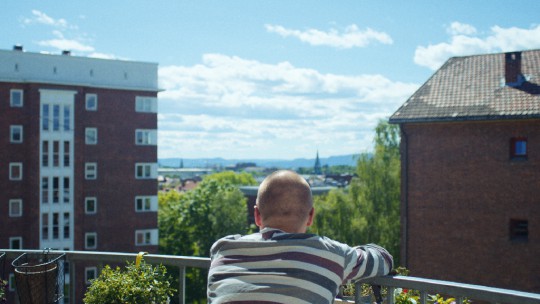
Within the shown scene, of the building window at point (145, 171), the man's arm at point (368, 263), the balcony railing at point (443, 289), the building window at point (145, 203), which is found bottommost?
the building window at point (145, 203)

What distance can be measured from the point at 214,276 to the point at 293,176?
2.28 ft

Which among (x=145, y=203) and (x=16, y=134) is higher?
(x=16, y=134)

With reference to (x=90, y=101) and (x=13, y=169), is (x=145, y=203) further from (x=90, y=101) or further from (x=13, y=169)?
(x=13, y=169)

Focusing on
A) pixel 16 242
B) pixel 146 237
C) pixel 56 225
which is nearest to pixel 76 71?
pixel 56 225

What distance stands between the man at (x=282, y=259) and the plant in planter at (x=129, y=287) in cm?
138

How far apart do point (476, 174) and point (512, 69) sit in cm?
516

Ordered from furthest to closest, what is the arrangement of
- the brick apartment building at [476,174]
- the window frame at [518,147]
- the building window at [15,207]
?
the building window at [15,207] < the window frame at [518,147] < the brick apartment building at [476,174]

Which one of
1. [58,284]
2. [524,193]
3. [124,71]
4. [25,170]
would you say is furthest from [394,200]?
[58,284]

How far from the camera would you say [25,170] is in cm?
4303

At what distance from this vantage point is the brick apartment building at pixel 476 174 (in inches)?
947

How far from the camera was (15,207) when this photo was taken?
42531 millimetres

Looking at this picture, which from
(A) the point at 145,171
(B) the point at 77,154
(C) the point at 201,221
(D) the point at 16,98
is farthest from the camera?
(C) the point at 201,221

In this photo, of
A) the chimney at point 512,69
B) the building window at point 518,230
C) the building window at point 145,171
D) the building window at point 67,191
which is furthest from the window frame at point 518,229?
the building window at point 67,191

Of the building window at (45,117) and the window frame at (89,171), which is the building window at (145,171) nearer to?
the window frame at (89,171)
